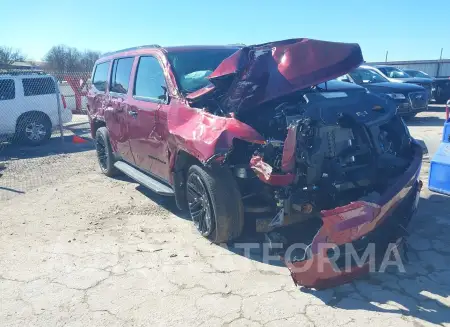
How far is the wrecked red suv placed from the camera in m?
3.15

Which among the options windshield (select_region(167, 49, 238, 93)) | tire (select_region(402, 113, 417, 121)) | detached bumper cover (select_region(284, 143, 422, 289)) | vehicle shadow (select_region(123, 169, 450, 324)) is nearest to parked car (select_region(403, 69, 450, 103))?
tire (select_region(402, 113, 417, 121))

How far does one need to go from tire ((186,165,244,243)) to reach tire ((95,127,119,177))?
296 cm

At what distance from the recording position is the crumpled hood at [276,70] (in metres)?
3.61

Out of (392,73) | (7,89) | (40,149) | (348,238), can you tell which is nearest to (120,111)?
(348,238)

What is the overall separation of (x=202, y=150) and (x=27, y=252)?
2253 mm

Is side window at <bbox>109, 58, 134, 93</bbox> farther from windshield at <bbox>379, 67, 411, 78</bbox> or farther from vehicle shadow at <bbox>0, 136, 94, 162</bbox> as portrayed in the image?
windshield at <bbox>379, 67, 411, 78</bbox>

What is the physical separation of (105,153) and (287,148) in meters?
4.33

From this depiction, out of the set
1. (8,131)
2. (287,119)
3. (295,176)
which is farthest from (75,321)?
(8,131)

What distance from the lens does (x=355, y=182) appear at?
11.5 ft

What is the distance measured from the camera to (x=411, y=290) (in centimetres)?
310

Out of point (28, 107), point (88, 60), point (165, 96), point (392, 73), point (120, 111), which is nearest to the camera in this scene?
point (165, 96)

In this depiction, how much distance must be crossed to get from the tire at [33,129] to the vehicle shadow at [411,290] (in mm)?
9565

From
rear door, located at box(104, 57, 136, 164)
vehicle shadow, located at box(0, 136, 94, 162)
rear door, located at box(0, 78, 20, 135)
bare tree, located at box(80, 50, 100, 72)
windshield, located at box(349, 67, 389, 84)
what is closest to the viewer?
rear door, located at box(104, 57, 136, 164)

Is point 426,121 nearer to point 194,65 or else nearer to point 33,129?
point 194,65
